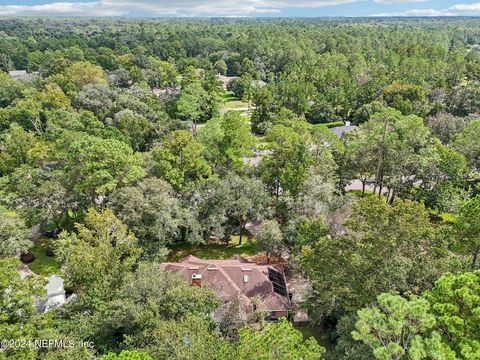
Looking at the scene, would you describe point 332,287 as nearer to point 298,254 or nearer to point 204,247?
point 298,254

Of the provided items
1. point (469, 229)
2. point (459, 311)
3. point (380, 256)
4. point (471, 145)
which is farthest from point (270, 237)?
point (471, 145)

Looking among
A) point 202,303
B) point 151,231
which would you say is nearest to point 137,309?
point 202,303

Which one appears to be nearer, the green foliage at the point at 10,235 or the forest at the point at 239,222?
the forest at the point at 239,222

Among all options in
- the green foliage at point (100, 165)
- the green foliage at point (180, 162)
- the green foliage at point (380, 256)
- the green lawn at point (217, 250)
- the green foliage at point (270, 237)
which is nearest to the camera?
the green foliage at point (380, 256)

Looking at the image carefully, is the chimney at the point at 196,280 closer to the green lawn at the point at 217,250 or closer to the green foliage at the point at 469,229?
the green lawn at the point at 217,250

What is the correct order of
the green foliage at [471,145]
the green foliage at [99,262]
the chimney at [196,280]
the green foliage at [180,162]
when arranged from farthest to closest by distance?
the green foliage at [471,145], the green foliage at [180,162], the chimney at [196,280], the green foliage at [99,262]

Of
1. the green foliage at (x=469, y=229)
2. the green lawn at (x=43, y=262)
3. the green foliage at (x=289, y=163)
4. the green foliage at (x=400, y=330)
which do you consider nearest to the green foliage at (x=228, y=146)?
the green foliage at (x=289, y=163)

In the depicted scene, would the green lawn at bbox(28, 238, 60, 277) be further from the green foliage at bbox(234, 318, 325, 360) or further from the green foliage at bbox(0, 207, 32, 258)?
the green foliage at bbox(234, 318, 325, 360)

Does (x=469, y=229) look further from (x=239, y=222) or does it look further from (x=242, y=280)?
(x=239, y=222)
